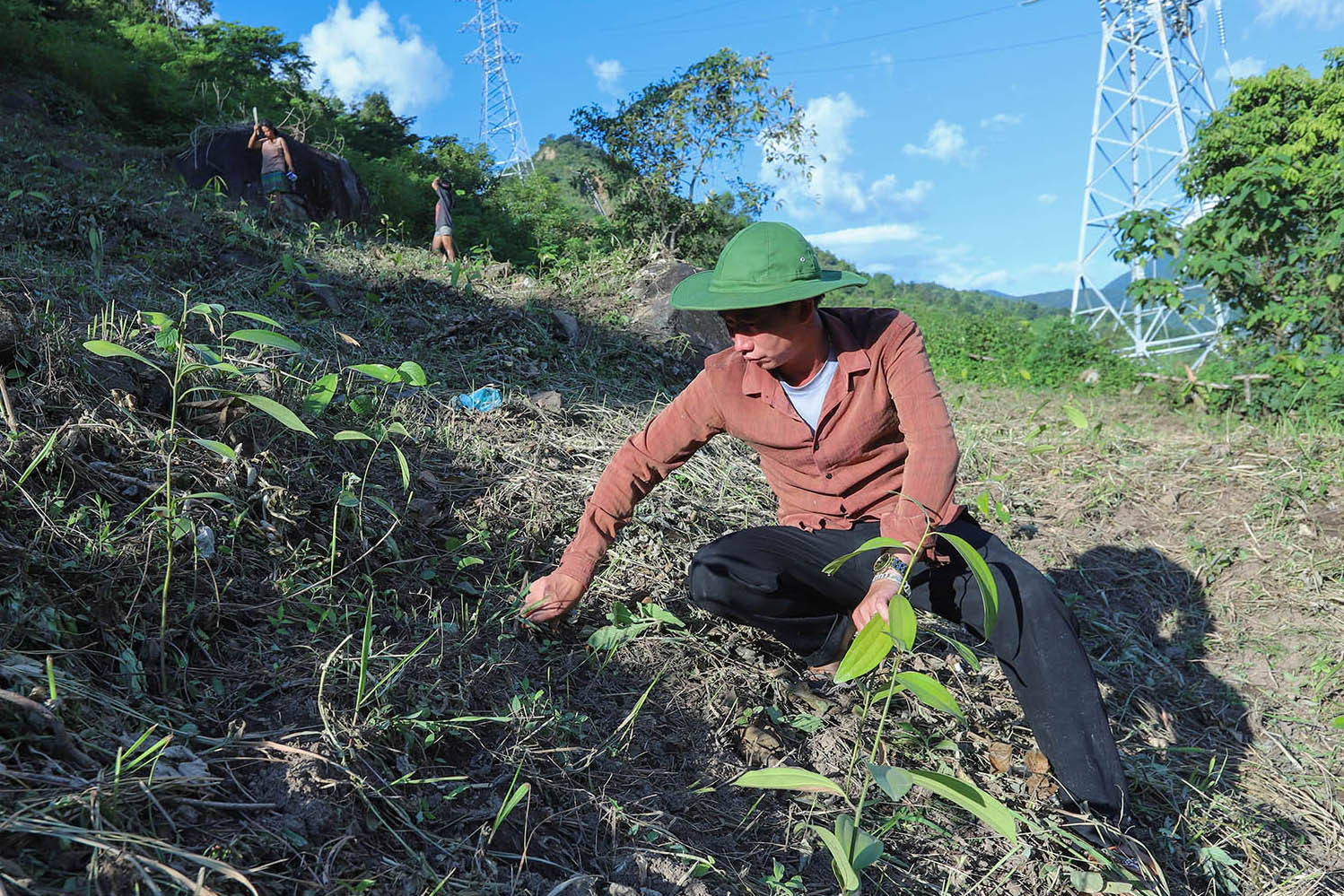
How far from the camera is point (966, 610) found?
1.88 meters

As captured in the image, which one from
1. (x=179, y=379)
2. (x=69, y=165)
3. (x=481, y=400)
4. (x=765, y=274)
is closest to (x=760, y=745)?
(x=765, y=274)

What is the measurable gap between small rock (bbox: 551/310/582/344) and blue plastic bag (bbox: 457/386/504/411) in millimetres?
1469

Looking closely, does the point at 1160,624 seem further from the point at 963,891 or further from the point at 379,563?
the point at 379,563

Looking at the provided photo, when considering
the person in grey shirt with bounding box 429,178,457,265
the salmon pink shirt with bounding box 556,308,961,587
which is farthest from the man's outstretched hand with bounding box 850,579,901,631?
the person in grey shirt with bounding box 429,178,457,265

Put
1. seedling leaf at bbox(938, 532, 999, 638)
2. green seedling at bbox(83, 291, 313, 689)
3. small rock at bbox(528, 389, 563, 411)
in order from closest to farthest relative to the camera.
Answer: seedling leaf at bbox(938, 532, 999, 638)
green seedling at bbox(83, 291, 313, 689)
small rock at bbox(528, 389, 563, 411)

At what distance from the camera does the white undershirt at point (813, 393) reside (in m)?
1.94

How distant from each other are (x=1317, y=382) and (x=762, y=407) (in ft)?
13.7

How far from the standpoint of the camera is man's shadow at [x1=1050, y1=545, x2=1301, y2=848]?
6.68 feet

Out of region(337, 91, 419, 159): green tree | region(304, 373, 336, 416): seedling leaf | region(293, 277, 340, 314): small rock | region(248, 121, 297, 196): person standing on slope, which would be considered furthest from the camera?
region(337, 91, 419, 159): green tree

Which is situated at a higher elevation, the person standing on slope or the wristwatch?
the person standing on slope

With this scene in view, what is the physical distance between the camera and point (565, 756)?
1567mm

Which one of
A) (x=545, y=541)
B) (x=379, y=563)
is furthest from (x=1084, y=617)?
(x=379, y=563)

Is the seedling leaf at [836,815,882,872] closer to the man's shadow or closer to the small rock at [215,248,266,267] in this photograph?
the man's shadow

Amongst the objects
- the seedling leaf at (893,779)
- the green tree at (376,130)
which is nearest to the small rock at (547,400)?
the seedling leaf at (893,779)
